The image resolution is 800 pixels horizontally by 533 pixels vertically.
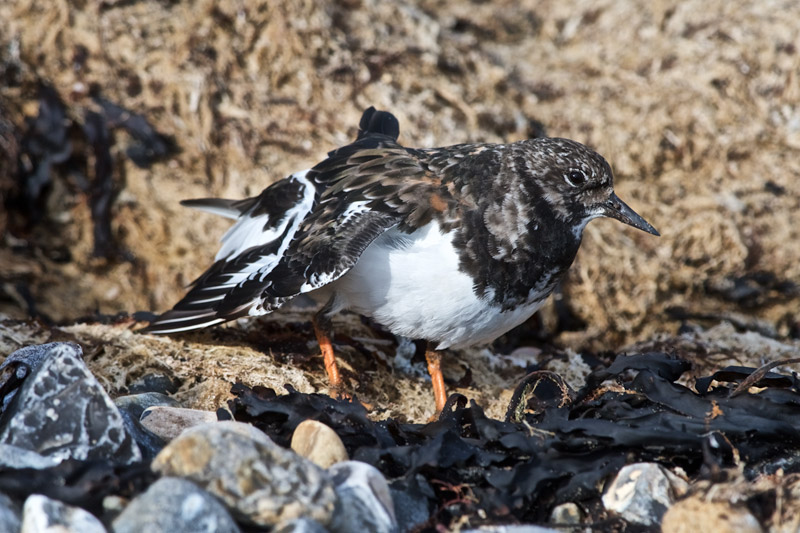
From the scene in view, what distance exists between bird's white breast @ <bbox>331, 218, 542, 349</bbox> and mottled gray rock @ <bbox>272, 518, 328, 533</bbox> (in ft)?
4.51

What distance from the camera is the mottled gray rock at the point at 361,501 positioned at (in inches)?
91.7

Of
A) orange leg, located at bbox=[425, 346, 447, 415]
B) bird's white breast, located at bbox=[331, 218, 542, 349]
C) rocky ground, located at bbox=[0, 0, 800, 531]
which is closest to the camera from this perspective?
bird's white breast, located at bbox=[331, 218, 542, 349]

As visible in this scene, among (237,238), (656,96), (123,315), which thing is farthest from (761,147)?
(123,315)

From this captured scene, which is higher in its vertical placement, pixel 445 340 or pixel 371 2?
pixel 371 2

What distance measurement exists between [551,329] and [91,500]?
3.93 metres

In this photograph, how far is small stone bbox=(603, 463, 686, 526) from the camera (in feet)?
8.48

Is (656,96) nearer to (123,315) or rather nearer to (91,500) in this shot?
(123,315)

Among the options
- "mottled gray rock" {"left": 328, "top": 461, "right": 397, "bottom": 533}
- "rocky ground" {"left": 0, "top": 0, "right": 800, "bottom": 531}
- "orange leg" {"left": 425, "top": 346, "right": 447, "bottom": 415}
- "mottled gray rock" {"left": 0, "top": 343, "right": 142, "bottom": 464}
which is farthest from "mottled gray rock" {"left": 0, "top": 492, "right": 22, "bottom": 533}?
"rocky ground" {"left": 0, "top": 0, "right": 800, "bottom": 531}

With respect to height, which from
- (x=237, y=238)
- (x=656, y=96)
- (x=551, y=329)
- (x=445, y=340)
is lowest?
(x=551, y=329)

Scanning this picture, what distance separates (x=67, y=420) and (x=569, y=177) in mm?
2296

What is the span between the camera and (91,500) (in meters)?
2.29

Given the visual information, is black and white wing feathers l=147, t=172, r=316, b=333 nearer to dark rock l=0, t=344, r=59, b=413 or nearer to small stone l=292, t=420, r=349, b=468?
dark rock l=0, t=344, r=59, b=413

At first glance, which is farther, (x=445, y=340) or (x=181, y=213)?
(x=181, y=213)

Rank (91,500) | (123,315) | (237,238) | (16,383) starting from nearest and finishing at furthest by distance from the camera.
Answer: (91,500) < (16,383) < (237,238) < (123,315)
